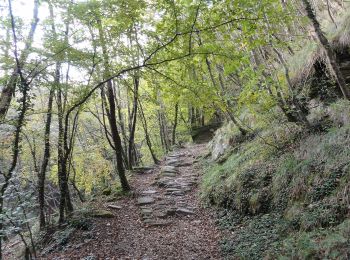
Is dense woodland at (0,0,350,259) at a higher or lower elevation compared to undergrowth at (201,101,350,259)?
higher

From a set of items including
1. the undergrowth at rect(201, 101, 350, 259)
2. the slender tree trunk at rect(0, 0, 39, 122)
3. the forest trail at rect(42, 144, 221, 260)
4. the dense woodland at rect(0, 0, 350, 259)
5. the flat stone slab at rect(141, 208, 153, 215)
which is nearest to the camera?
the undergrowth at rect(201, 101, 350, 259)

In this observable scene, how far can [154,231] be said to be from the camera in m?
6.69

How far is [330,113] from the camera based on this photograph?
20.4 ft

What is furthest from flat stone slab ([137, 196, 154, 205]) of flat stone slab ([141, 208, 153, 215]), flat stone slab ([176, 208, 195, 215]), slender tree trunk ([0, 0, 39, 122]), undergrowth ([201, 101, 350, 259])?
slender tree trunk ([0, 0, 39, 122])

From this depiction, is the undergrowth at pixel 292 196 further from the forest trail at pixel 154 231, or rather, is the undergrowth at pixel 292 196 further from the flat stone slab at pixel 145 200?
the flat stone slab at pixel 145 200

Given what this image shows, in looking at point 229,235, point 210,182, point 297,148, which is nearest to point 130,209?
point 210,182

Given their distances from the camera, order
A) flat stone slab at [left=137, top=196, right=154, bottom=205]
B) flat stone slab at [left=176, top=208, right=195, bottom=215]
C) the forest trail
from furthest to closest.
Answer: flat stone slab at [left=137, top=196, right=154, bottom=205]
flat stone slab at [left=176, top=208, right=195, bottom=215]
the forest trail

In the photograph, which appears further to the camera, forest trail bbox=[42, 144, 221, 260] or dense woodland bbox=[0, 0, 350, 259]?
forest trail bbox=[42, 144, 221, 260]

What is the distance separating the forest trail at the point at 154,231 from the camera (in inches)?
223

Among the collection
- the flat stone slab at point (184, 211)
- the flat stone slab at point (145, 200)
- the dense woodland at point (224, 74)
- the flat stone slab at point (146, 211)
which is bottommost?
the flat stone slab at point (184, 211)

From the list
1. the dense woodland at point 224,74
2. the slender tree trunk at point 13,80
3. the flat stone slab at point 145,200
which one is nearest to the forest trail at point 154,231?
the flat stone slab at point 145,200

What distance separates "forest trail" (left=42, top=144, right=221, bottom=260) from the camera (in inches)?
223

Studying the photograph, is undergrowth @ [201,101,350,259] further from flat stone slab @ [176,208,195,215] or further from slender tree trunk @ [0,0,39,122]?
slender tree trunk @ [0,0,39,122]

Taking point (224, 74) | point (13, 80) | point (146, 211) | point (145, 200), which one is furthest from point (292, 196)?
point (13, 80)
